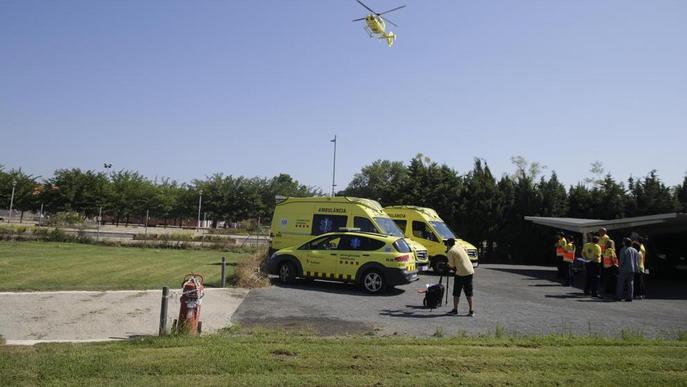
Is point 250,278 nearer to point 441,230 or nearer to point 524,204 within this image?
point 441,230

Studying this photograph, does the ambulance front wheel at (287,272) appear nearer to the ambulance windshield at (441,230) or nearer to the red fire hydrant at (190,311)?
the red fire hydrant at (190,311)

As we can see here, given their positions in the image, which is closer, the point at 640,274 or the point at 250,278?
the point at 250,278

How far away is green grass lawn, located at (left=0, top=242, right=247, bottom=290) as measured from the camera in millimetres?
12353

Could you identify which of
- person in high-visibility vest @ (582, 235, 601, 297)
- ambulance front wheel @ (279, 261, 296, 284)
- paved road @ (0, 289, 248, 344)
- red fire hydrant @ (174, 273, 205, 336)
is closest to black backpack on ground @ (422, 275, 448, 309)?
paved road @ (0, 289, 248, 344)

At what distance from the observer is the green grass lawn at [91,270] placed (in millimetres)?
12353

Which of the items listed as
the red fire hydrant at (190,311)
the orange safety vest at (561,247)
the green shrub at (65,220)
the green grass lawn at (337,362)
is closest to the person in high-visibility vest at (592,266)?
the orange safety vest at (561,247)

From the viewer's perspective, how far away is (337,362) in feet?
20.2

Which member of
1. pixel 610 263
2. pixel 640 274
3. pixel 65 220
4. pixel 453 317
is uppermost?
pixel 610 263

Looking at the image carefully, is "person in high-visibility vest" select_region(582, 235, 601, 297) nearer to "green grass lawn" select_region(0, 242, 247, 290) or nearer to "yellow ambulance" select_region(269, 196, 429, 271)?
"yellow ambulance" select_region(269, 196, 429, 271)

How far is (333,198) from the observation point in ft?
54.5

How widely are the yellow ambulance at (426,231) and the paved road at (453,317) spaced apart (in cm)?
406

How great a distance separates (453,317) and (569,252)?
378 inches

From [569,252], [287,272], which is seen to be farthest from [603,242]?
[287,272]

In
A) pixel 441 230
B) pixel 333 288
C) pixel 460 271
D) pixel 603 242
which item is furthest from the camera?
pixel 441 230
